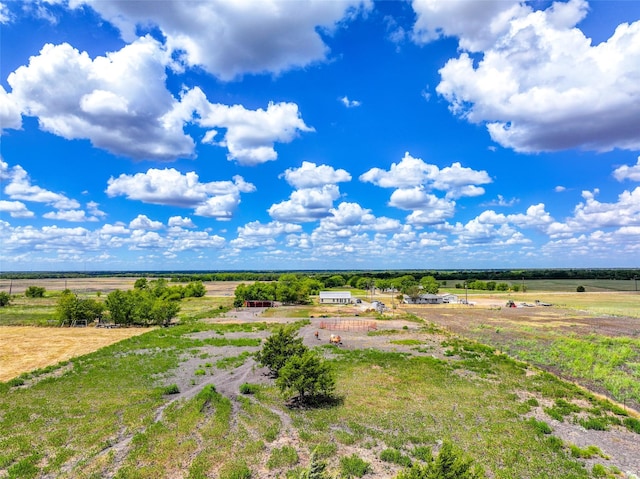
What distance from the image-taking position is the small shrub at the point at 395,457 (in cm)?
1318

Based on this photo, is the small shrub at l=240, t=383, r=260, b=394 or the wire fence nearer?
the small shrub at l=240, t=383, r=260, b=394

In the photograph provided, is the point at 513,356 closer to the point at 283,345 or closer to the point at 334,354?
the point at 334,354

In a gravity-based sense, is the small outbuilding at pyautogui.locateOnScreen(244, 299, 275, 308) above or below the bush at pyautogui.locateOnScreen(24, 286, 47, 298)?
below

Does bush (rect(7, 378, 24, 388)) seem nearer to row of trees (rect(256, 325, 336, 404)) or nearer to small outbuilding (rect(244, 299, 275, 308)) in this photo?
row of trees (rect(256, 325, 336, 404))

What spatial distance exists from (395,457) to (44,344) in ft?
143

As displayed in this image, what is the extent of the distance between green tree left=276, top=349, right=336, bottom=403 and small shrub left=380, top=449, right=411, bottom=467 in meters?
6.31

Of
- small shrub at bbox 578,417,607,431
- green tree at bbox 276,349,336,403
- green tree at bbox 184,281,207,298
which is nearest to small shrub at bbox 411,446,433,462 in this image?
green tree at bbox 276,349,336,403

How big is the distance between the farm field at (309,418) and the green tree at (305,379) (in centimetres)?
105

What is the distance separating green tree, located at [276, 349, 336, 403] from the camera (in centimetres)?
1959

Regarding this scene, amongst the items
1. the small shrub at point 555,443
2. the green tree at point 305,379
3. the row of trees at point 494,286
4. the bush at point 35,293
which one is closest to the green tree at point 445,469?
the small shrub at point 555,443

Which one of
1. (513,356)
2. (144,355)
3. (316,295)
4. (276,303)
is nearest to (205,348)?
(144,355)

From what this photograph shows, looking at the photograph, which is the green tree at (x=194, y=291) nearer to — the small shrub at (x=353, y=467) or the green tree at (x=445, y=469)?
the small shrub at (x=353, y=467)

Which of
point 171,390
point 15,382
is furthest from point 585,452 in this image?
point 15,382

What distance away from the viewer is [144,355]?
3378 cm
